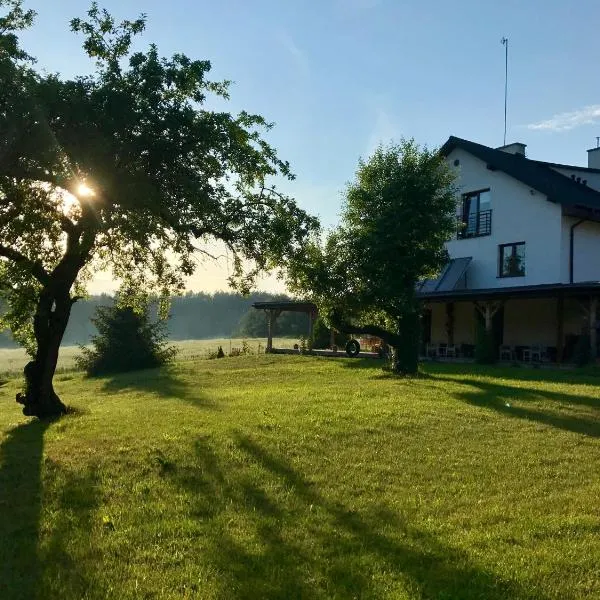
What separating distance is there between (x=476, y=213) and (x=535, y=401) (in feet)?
59.0

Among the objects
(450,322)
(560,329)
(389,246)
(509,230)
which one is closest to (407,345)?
(389,246)

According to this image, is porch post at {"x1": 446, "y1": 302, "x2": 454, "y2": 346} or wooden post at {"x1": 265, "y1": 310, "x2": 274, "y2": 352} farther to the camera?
wooden post at {"x1": 265, "y1": 310, "x2": 274, "y2": 352}

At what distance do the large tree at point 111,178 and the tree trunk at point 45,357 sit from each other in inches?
1.0

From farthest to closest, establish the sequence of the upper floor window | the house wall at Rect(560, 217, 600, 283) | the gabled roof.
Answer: the upper floor window → the gabled roof → the house wall at Rect(560, 217, 600, 283)

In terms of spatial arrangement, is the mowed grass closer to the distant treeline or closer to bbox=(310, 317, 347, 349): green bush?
bbox=(310, 317, 347, 349): green bush

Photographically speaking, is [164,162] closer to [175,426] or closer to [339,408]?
[175,426]

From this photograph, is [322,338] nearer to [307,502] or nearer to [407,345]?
[407,345]

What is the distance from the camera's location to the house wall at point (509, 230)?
27016mm

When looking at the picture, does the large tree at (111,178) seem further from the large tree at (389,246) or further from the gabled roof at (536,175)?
the gabled roof at (536,175)

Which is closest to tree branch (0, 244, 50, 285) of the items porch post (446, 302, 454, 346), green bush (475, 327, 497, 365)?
green bush (475, 327, 497, 365)

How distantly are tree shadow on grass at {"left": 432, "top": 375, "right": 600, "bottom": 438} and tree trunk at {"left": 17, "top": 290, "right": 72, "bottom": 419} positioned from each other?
32.5 feet

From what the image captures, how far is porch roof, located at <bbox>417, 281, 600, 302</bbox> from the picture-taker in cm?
2302

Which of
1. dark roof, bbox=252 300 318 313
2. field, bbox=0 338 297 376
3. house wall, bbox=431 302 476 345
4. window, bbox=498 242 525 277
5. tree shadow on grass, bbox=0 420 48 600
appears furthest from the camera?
field, bbox=0 338 297 376

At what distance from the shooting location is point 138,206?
11094 mm
